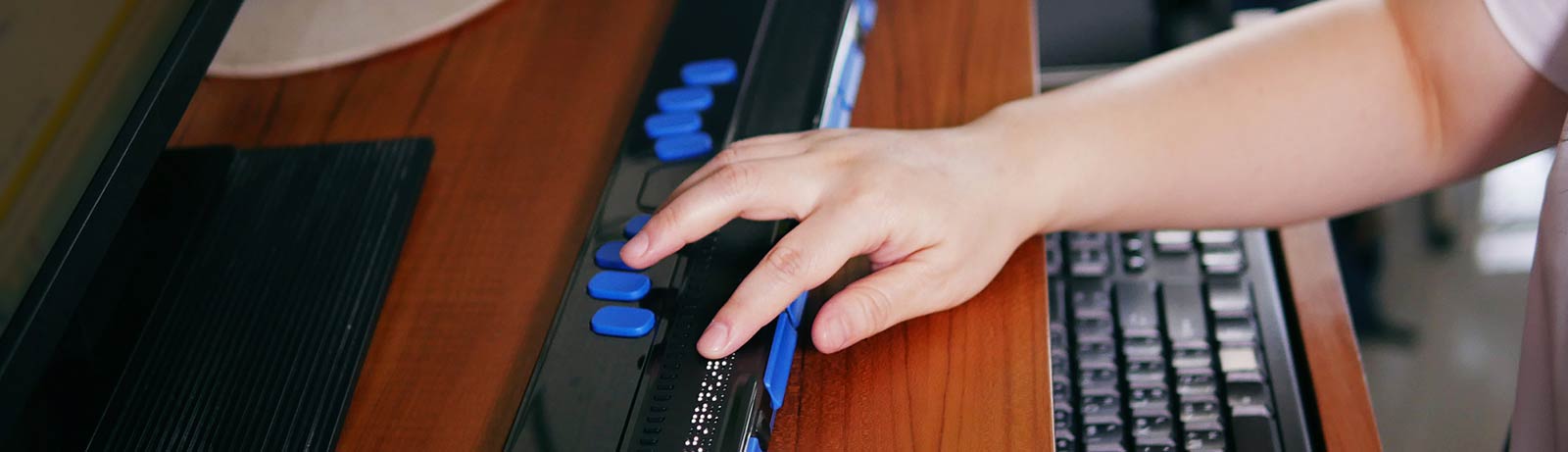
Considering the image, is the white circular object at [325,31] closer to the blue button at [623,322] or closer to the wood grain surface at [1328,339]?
the blue button at [623,322]

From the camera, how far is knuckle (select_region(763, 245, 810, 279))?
0.45 meters

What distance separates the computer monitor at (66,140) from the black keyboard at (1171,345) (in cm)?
39

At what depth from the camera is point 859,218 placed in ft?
1.53

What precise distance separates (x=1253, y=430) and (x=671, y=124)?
0.29 metres

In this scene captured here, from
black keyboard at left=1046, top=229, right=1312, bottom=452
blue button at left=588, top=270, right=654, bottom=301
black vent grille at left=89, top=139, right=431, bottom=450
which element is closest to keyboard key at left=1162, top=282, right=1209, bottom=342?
black keyboard at left=1046, top=229, right=1312, bottom=452

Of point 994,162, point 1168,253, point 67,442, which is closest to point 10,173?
point 67,442

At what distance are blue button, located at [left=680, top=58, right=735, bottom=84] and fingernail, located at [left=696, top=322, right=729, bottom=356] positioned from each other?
0.57 feet

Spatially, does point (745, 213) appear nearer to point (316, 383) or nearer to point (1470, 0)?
point (316, 383)

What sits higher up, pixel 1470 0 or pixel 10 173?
pixel 1470 0

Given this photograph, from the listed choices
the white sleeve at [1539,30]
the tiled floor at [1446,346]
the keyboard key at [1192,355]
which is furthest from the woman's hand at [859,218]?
the tiled floor at [1446,346]

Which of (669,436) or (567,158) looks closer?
(669,436)

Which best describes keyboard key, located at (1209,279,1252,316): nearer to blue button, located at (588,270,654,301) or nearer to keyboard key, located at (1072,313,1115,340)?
keyboard key, located at (1072,313,1115,340)

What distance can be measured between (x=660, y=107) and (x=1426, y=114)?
0.35 metres

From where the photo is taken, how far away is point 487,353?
0.48 meters
